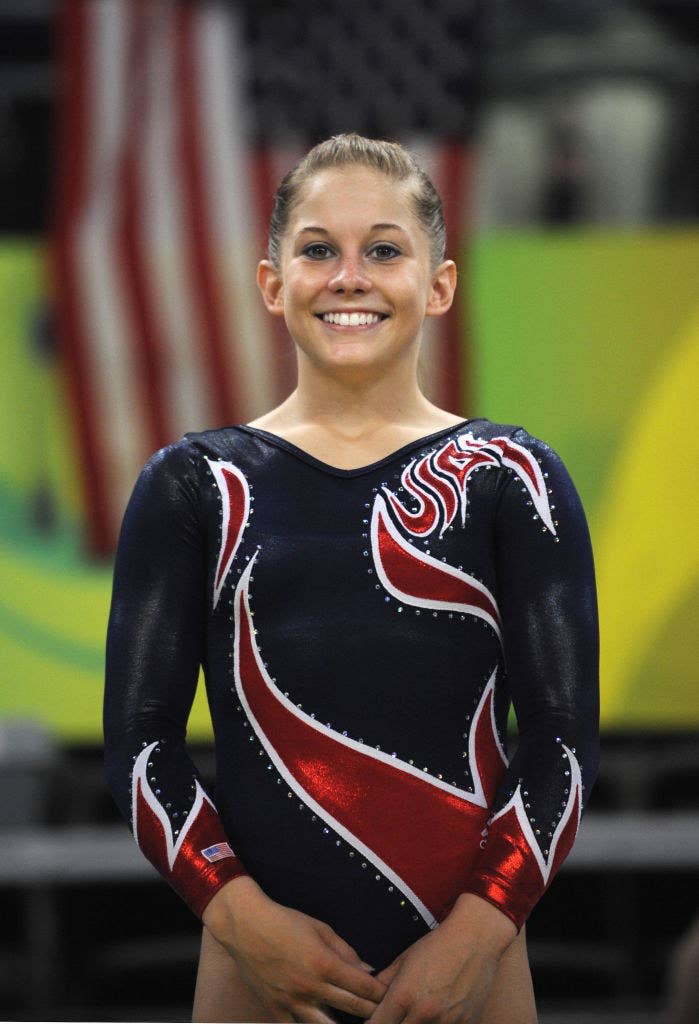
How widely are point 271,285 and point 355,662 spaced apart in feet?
1.50

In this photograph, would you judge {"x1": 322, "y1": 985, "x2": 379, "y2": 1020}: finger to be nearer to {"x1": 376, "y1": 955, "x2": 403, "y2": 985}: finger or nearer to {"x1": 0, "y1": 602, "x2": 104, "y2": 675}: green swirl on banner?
{"x1": 376, "y1": 955, "x2": 403, "y2": 985}: finger

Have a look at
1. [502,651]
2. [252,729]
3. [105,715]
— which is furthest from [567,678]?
[105,715]

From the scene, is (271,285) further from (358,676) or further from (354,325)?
(358,676)

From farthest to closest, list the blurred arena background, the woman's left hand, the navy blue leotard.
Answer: the blurred arena background < the navy blue leotard < the woman's left hand

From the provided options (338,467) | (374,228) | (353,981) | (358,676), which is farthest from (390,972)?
(374,228)

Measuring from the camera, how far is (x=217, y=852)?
57.6 inches

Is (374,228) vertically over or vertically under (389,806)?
over

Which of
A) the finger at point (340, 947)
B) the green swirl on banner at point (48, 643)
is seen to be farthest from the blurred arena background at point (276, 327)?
the finger at point (340, 947)

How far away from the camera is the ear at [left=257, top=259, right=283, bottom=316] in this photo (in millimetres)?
1657

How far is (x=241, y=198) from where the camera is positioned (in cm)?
466

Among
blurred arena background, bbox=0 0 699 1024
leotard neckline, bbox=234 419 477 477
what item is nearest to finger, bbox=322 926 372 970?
leotard neckline, bbox=234 419 477 477

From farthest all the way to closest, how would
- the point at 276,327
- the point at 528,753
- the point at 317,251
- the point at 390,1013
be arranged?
the point at 276,327 < the point at 317,251 < the point at 528,753 < the point at 390,1013

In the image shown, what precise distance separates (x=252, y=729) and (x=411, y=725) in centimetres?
17

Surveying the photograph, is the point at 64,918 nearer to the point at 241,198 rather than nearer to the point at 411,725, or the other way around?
the point at 241,198
